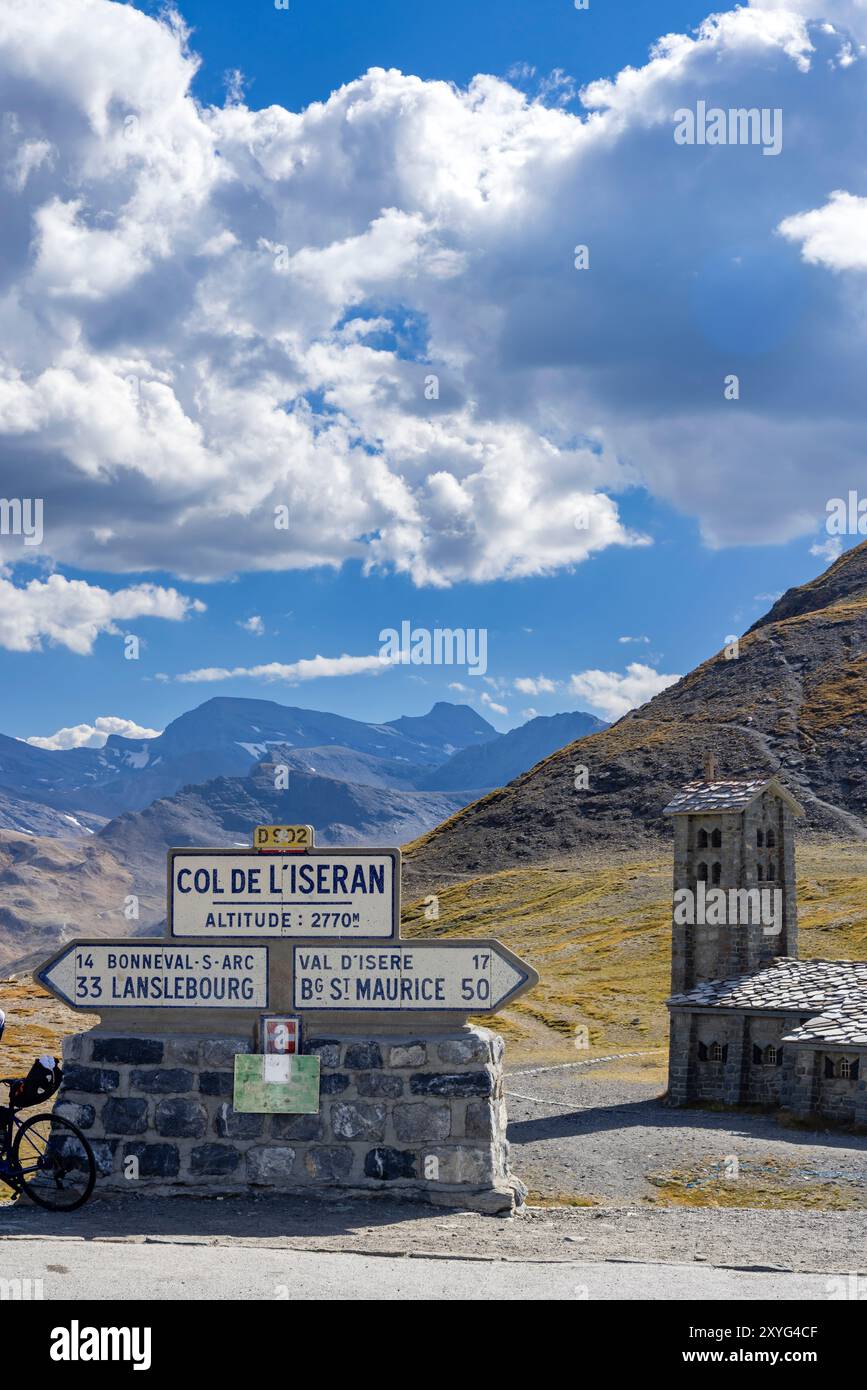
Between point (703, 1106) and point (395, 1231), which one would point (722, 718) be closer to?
point (703, 1106)

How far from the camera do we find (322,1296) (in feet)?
31.8

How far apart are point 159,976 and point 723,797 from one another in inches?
997

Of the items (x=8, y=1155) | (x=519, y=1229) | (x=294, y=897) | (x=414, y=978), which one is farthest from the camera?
(x=294, y=897)

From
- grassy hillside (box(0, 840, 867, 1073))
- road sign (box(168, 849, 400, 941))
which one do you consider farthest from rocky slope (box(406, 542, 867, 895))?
road sign (box(168, 849, 400, 941))

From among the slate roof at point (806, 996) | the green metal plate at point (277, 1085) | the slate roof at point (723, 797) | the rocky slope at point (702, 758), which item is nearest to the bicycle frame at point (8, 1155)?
the green metal plate at point (277, 1085)

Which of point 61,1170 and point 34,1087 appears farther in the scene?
point 61,1170

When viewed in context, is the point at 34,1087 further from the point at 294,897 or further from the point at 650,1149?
the point at 650,1149

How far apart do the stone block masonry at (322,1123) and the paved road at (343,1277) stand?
2.62 metres

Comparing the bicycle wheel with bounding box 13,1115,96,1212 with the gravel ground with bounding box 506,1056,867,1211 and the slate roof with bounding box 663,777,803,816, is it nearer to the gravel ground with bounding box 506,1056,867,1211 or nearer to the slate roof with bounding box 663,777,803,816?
the gravel ground with bounding box 506,1056,867,1211

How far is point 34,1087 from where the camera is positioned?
13812 mm

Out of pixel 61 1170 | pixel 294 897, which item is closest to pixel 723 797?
pixel 294 897

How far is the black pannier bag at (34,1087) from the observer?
13.8 m

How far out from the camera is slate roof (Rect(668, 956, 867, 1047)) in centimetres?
2970

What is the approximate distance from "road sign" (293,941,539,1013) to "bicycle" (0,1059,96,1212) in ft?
9.18
